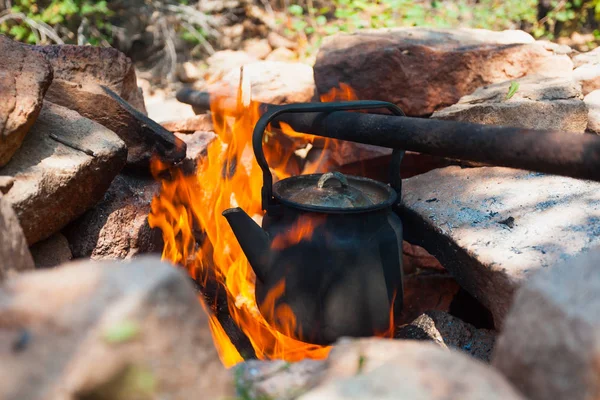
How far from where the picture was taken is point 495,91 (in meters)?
2.88

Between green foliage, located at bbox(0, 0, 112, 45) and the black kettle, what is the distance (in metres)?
4.04

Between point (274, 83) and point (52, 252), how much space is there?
1786 mm

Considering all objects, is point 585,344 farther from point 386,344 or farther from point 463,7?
point 463,7

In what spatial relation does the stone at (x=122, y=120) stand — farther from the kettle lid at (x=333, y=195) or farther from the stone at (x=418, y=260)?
the stone at (x=418, y=260)

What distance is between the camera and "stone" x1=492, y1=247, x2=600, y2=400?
0.93 metres

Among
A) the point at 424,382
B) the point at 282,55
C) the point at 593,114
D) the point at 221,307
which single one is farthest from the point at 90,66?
the point at 282,55

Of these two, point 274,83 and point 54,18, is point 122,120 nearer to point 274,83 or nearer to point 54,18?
point 274,83

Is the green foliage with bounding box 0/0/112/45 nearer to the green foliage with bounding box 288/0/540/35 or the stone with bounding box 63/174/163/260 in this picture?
the green foliage with bounding box 288/0/540/35

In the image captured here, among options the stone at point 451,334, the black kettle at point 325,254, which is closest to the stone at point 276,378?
the black kettle at point 325,254

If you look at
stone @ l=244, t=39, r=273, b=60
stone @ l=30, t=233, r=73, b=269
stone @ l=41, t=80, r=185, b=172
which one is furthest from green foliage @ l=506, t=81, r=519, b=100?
stone @ l=244, t=39, r=273, b=60

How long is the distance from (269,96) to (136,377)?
2505mm

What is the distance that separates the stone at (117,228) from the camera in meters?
2.18

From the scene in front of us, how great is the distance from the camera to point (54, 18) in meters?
5.17

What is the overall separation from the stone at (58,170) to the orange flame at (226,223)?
0.35m
